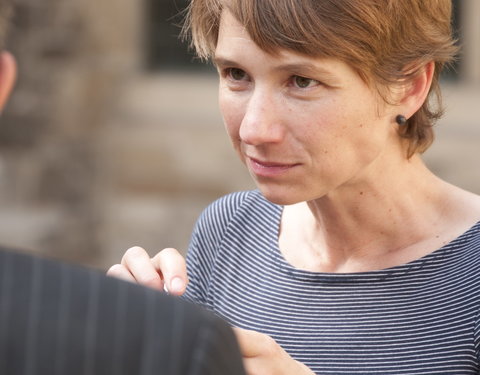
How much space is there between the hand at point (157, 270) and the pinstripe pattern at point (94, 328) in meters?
0.64

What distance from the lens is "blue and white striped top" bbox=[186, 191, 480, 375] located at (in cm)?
249

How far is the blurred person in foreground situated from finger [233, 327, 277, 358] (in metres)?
0.56

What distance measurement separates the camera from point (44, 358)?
1.47 m

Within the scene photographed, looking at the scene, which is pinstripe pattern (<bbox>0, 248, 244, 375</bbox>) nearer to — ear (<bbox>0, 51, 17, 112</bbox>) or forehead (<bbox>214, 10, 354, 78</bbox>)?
ear (<bbox>0, 51, 17, 112</bbox>)

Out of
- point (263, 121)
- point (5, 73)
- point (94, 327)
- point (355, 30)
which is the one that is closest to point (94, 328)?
point (94, 327)

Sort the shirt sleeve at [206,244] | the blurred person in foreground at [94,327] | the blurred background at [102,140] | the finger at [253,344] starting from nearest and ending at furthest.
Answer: the blurred person in foreground at [94,327] < the finger at [253,344] < the shirt sleeve at [206,244] < the blurred background at [102,140]

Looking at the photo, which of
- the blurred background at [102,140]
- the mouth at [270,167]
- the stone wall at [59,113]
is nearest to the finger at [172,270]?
the mouth at [270,167]

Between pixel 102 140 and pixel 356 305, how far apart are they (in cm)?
530

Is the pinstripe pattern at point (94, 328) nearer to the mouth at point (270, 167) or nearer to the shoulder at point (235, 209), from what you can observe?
the mouth at point (270, 167)

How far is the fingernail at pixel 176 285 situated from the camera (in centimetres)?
215

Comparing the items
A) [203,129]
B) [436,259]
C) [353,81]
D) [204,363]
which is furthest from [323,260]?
[203,129]

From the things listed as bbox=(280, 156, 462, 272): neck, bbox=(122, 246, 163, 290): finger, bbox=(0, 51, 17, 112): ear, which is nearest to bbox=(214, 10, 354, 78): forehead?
bbox=(280, 156, 462, 272): neck

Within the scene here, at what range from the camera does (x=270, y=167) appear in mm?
2426

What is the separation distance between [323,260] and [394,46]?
55 cm
